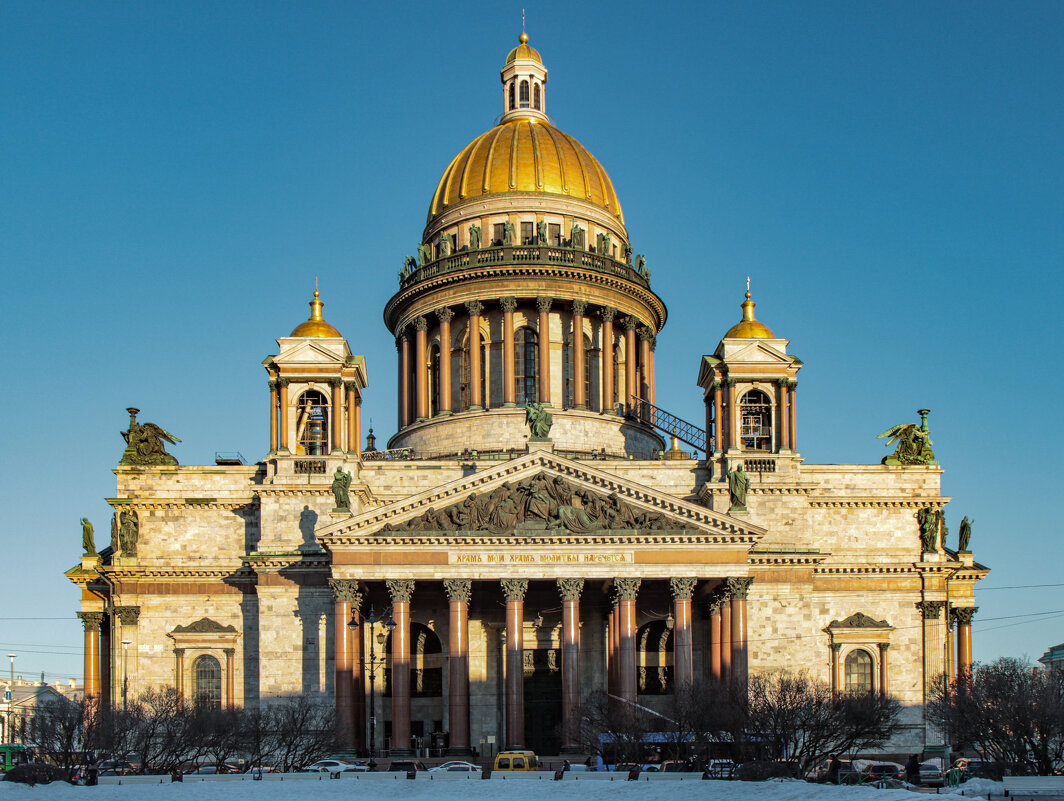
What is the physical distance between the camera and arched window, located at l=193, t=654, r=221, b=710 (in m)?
67.3

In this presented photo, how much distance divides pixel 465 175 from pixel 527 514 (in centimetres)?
2873

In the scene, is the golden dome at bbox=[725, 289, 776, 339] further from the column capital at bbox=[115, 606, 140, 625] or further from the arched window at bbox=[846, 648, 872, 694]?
the column capital at bbox=[115, 606, 140, 625]

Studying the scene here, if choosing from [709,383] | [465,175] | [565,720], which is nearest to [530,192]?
[465,175]

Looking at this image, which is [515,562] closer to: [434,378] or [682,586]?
[682,586]

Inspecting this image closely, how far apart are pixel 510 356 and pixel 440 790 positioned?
123ft

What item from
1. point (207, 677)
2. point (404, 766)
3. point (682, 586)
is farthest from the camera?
point (207, 677)

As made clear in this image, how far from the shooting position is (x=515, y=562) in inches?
2429

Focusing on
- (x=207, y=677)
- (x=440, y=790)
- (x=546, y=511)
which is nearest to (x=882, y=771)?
(x=546, y=511)

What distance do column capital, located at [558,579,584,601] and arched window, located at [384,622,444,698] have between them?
358 inches

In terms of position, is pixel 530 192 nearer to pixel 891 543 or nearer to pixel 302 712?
pixel 891 543

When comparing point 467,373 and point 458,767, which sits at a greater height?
point 467,373

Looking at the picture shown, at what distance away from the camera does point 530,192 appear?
82062 millimetres

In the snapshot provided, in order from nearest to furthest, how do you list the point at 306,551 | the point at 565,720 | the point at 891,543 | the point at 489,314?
the point at 565,720, the point at 306,551, the point at 891,543, the point at 489,314

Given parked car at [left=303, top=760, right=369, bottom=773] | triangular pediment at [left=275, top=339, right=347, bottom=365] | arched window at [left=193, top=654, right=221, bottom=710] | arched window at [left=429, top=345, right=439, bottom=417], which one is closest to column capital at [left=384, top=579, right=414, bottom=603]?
parked car at [left=303, top=760, right=369, bottom=773]
